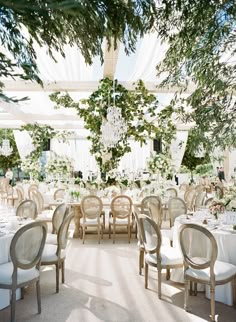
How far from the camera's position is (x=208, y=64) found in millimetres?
3059

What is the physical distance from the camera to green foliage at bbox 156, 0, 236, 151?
261 centimetres

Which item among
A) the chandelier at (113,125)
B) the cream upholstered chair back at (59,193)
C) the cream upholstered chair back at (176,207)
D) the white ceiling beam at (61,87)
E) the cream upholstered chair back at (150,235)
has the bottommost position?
the cream upholstered chair back at (150,235)

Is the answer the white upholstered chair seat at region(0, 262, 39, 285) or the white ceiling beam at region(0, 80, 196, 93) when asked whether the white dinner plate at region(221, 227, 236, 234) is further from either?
the white ceiling beam at region(0, 80, 196, 93)

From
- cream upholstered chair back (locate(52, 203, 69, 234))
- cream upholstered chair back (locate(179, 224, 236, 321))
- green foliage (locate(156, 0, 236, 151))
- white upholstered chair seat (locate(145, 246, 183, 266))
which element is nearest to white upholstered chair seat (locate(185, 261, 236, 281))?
cream upholstered chair back (locate(179, 224, 236, 321))

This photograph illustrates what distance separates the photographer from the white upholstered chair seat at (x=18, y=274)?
3.45 meters

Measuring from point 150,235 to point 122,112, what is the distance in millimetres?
5720

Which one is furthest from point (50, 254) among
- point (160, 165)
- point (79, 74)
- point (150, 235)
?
point (160, 165)

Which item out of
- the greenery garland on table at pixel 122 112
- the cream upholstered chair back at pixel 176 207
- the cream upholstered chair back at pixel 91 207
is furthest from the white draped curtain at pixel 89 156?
the cream upholstered chair back at pixel 176 207

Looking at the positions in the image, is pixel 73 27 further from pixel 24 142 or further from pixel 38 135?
pixel 24 142

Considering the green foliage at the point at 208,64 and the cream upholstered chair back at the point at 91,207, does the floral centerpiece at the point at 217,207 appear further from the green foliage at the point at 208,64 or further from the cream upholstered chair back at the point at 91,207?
the cream upholstered chair back at the point at 91,207

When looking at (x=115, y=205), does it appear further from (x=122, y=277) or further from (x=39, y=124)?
(x=39, y=124)

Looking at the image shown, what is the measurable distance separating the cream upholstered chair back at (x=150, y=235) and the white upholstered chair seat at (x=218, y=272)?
520 mm

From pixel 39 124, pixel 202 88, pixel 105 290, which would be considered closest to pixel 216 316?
pixel 105 290

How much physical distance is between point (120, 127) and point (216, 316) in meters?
5.43
